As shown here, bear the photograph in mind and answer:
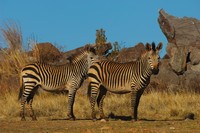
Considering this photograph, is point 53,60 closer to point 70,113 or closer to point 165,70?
point 165,70

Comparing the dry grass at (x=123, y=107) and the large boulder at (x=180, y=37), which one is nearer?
the dry grass at (x=123, y=107)

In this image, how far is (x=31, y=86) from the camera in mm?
16734

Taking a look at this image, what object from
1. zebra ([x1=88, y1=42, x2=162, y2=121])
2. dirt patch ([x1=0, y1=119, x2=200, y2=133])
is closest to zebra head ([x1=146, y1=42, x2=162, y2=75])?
zebra ([x1=88, y1=42, x2=162, y2=121])

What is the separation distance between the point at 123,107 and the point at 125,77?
307cm

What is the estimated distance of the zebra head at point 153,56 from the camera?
600 inches

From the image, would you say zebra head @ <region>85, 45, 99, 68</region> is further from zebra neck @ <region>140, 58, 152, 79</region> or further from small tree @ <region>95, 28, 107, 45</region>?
small tree @ <region>95, 28, 107, 45</region>

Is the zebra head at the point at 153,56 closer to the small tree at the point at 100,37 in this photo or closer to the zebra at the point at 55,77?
the zebra at the point at 55,77

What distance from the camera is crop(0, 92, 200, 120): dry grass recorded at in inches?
691

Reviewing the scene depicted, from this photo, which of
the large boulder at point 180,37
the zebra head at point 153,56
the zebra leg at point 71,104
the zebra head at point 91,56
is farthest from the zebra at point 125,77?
the large boulder at point 180,37

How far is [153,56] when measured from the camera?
1530cm

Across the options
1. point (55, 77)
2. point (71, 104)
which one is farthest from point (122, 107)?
point (55, 77)

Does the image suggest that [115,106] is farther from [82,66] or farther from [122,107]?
[82,66]

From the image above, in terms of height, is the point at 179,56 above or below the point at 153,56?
above

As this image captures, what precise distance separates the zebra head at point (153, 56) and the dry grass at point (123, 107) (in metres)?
2.27
